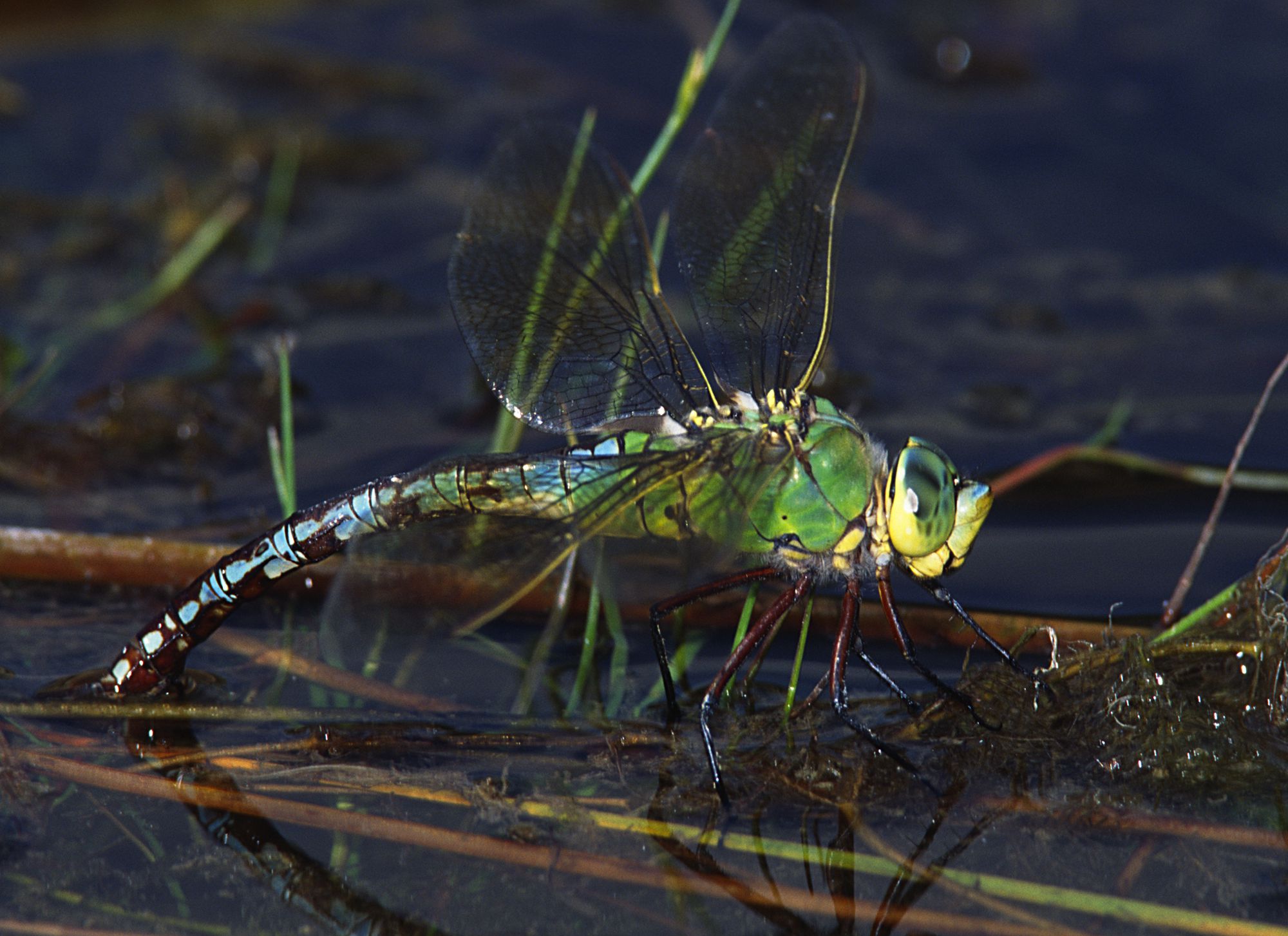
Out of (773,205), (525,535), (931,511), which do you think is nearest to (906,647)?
(931,511)

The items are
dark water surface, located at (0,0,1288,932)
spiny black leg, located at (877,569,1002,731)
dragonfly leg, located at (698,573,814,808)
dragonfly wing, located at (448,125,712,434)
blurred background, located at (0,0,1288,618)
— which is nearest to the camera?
dark water surface, located at (0,0,1288,932)

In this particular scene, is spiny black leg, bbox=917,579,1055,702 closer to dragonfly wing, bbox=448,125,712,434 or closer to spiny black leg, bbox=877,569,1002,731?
spiny black leg, bbox=877,569,1002,731

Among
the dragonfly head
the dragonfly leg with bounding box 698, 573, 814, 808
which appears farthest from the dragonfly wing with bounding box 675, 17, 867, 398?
the dragonfly leg with bounding box 698, 573, 814, 808

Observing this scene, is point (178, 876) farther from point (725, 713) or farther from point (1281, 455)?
point (1281, 455)

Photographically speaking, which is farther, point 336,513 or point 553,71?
point 553,71

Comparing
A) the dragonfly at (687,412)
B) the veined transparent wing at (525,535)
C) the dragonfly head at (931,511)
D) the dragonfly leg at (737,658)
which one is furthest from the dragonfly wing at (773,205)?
the dragonfly leg at (737,658)

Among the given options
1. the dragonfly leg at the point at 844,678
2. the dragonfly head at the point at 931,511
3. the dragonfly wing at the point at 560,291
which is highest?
the dragonfly wing at the point at 560,291

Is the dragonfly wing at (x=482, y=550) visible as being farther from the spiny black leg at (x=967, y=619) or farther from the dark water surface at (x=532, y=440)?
the spiny black leg at (x=967, y=619)

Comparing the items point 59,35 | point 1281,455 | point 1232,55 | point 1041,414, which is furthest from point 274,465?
point 1232,55
